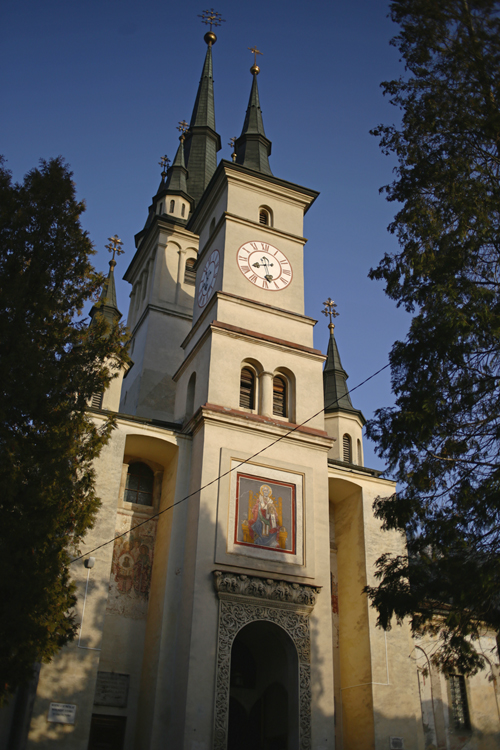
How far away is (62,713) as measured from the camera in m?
15.6

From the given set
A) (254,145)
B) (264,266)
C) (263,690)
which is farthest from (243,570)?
(254,145)

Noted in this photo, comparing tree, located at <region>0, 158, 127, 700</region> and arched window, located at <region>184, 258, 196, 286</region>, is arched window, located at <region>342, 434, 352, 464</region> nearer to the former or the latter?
arched window, located at <region>184, 258, 196, 286</region>

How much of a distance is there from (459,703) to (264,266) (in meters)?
15.2

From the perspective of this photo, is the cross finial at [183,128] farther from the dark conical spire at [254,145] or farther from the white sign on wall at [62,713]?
the white sign on wall at [62,713]

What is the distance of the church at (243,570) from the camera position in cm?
1666

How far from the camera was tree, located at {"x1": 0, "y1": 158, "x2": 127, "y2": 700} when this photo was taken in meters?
11.8

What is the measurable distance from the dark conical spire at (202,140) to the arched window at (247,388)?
58.2ft

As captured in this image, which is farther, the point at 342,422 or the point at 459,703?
the point at 342,422

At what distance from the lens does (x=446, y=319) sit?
12.2 m

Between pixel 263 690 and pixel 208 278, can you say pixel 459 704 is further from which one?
pixel 208 278

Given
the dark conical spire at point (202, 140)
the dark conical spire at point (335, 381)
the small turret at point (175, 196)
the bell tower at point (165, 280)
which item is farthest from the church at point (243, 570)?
the dark conical spire at point (202, 140)

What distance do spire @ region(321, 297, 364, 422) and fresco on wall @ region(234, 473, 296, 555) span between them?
10.5m

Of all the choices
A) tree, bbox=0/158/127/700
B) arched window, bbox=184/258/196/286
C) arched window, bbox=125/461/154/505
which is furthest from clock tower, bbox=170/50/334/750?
arched window, bbox=184/258/196/286

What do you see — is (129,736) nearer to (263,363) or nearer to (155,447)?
(155,447)
